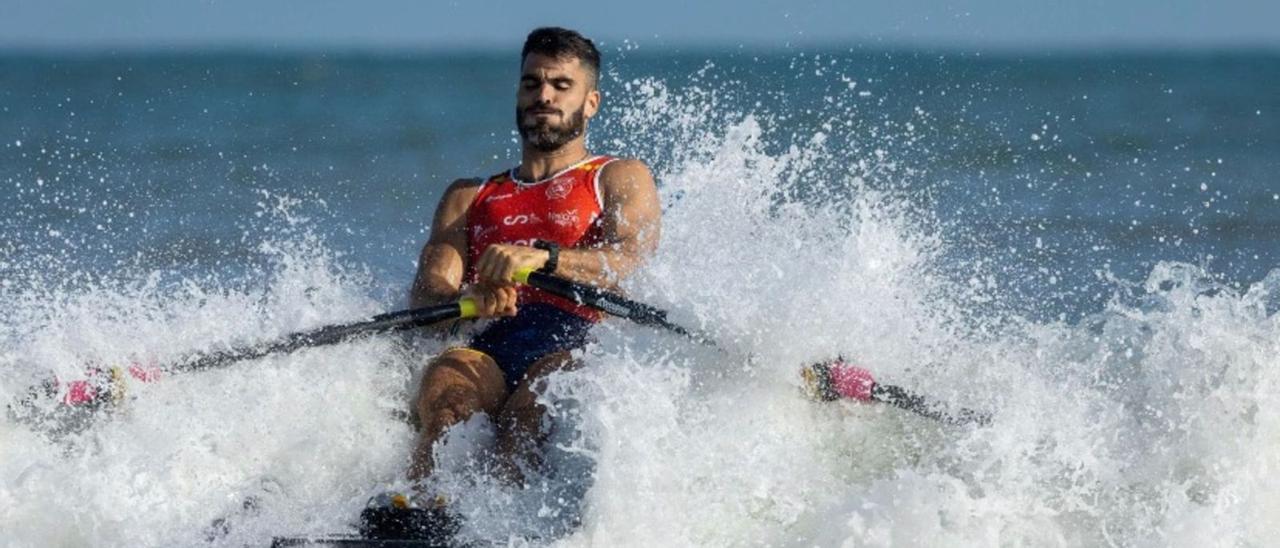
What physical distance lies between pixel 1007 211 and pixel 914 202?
71 centimetres

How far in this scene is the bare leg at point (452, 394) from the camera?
6.21m

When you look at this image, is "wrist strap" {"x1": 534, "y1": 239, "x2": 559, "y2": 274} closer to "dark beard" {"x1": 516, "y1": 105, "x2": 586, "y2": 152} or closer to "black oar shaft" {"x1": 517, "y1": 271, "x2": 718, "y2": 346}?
"black oar shaft" {"x1": 517, "y1": 271, "x2": 718, "y2": 346}

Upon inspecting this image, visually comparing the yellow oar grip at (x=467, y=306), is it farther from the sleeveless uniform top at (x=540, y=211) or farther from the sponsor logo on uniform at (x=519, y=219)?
the sponsor logo on uniform at (x=519, y=219)

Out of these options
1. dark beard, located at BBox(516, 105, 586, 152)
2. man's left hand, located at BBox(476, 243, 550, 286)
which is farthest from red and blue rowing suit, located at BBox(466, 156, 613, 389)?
man's left hand, located at BBox(476, 243, 550, 286)

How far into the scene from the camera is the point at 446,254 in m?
7.15

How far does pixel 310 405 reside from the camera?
22.5ft

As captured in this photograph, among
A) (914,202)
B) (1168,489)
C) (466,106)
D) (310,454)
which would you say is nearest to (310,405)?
(310,454)

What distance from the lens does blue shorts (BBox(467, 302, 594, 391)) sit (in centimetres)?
652

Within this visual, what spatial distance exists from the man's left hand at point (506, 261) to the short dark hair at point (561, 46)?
868 mm

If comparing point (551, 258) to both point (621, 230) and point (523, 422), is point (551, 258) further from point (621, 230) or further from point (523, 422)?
point (523, 422)

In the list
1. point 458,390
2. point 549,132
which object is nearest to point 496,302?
point 458,390

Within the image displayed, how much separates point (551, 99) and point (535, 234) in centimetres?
50

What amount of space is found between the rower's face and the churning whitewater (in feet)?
1.98

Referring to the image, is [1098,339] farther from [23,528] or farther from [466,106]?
[466,106]
